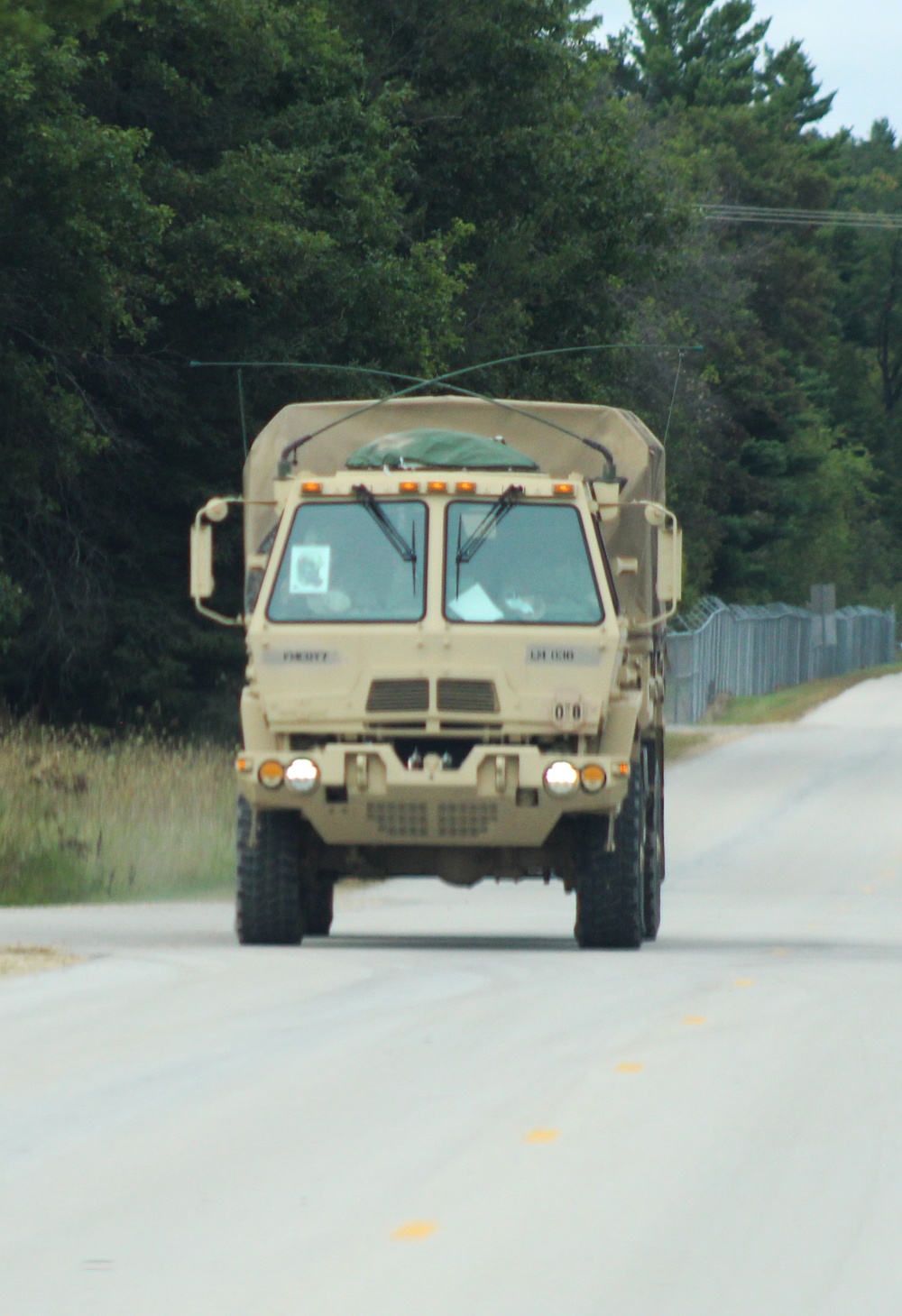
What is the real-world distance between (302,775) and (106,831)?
264 inches

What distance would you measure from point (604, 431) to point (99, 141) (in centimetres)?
1168

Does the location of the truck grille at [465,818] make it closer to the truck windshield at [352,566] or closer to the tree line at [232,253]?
the truck windshield at [352,566]

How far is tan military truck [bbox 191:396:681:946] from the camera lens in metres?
11.9

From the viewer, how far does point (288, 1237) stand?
5527mm

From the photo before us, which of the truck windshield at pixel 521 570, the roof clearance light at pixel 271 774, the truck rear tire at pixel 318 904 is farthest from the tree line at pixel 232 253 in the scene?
the roof clearance light at pixel 271 774

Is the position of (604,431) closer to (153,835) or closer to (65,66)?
(153,835)

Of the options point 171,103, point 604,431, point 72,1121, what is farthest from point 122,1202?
point 171,103

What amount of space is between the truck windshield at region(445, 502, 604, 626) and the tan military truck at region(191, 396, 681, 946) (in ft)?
0.04

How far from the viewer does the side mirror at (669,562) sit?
12.6 meters

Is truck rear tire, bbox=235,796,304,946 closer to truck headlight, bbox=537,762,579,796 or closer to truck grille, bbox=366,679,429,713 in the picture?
truck grille, bbox=366,679,429,713

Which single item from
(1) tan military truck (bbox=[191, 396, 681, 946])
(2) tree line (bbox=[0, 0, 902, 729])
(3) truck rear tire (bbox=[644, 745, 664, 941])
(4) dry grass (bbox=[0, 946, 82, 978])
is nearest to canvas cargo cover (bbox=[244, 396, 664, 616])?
(1) tan military truck (bbox=[191, 396, 681, 946])

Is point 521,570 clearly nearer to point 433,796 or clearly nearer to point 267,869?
point 433,796

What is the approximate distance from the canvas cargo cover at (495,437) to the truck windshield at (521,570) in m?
1.08

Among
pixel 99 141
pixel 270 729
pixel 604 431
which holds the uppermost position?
pixel 99 141
